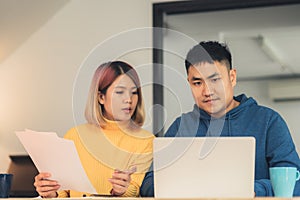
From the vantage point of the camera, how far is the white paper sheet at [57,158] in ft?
5.04

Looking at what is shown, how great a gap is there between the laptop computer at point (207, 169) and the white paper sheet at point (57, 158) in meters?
0.26

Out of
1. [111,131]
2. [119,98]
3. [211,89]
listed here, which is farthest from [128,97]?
[211,89]

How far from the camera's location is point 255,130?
1.87 m

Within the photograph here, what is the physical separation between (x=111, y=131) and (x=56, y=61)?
1.63 meters

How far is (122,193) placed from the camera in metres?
1.79

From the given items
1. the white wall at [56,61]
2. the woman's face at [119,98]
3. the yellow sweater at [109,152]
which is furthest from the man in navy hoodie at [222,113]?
the white wall at [56,61]

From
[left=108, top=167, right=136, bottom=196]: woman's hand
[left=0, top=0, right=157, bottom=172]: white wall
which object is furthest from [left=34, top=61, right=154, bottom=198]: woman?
[left=0, top=0, right=157, bottom=172]: white wall

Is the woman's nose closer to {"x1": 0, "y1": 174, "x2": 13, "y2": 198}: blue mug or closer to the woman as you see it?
the woman

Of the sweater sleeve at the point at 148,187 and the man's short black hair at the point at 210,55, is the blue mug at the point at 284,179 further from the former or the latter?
the man's short black hair at the point at 210,55

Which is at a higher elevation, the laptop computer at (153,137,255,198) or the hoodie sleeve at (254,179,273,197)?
the laptop computer at (153,137,255,198)

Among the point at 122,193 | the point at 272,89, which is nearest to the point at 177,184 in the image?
the point at 122,193

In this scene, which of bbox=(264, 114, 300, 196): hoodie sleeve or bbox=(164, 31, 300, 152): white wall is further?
bbox=(164, 31, 300, 152): white wall

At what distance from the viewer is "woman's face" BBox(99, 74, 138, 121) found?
2133mm

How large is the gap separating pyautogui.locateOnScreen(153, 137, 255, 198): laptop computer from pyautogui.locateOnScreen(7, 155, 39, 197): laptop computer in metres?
2.07
